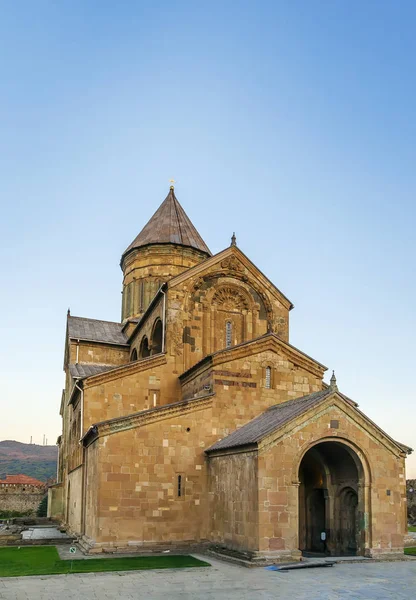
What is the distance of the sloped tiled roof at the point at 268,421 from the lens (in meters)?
17.5

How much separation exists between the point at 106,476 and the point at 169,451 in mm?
2157

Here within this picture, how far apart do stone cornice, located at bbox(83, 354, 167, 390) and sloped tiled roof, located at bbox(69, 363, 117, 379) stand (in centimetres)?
305

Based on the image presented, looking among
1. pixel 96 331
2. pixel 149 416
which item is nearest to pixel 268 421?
pixel 149 416

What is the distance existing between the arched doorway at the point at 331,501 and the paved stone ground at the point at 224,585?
2740 mm

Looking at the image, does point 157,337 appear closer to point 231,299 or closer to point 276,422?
point 231,299

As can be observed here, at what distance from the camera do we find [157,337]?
85.5 ft

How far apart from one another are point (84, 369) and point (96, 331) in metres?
4.56

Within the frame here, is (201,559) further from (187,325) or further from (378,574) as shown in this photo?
(187,325)

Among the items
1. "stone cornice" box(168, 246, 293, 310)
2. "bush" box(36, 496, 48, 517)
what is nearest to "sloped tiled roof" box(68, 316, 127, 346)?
"stone cornice" box(168, 246, 293, 310)

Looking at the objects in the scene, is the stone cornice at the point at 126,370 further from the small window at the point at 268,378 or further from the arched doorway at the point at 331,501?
the arched doorway at the point at 331,501

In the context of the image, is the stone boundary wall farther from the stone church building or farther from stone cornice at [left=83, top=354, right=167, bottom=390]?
stone cornice at [left=83, top=354, right=167, bottom=390]

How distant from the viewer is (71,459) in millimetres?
28531

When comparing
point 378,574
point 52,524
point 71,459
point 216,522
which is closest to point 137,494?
point 216,522

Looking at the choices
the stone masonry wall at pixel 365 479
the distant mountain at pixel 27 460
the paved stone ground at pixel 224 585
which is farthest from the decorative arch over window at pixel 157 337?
the distant mountain at pixel 27 460
